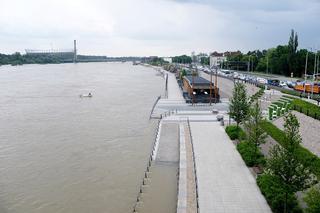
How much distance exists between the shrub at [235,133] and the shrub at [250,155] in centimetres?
226

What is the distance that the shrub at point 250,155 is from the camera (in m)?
18.0

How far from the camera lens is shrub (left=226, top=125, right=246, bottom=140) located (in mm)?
22906

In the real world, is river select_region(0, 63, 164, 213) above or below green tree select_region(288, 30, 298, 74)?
below

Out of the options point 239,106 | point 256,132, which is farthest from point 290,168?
point 239,106

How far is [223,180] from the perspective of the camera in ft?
53.0

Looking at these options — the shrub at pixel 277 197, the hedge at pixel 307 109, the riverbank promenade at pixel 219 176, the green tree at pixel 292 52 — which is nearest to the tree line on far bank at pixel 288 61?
the green tree at pixel 292 52

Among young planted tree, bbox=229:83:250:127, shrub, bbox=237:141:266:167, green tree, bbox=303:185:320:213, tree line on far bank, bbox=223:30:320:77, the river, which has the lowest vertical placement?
the river

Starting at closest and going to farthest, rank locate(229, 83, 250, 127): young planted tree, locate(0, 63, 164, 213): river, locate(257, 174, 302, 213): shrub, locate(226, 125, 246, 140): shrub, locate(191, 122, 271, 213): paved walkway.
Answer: locate(257, 174, 302, 213): shrub → locate(191, 122, 271, 213): paved walkway → locate(0, 63, 164, 213): river → locate(226, 125, 246, 140): shrub → locate(229, 83, 250, 127): young planted tree

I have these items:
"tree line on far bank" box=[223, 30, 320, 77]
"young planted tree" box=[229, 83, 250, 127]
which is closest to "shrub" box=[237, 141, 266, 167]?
"young planted tree" box=[229, 83, 250, 127]

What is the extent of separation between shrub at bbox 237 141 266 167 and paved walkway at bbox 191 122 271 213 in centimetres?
30

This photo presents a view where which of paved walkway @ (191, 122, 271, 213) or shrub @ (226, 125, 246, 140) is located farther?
shrub @ (226, 125, 246, 140)

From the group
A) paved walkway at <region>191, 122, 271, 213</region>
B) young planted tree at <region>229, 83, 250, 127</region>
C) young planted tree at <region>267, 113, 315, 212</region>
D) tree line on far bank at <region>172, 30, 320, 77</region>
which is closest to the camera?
young planted tree at <region>267, 113, 315, 212</region>

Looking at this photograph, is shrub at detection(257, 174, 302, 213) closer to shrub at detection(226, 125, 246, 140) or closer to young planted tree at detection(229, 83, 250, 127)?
shrub at detection(226, 125, 246, 140)

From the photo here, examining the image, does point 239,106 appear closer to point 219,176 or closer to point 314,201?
point 219,176
